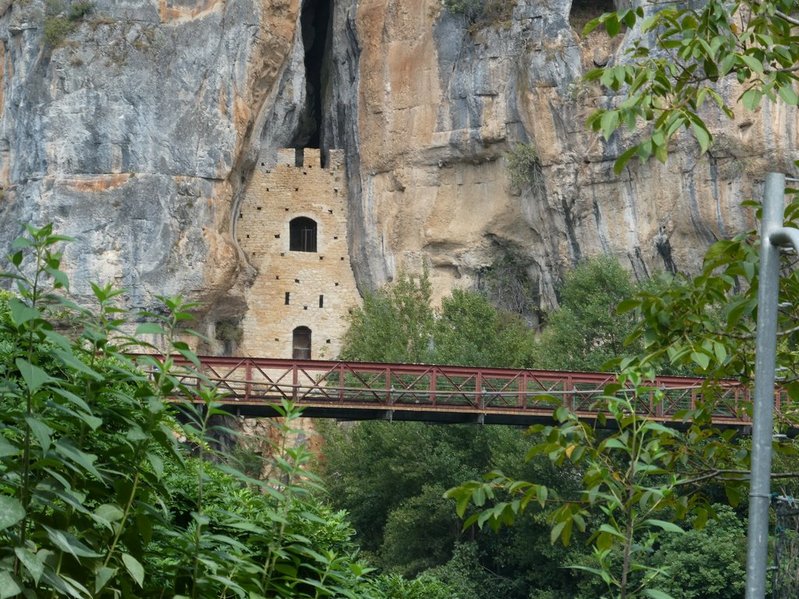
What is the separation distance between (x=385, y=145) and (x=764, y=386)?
29587 mm

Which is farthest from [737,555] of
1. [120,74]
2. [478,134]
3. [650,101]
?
[650,101]

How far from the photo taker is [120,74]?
105ft

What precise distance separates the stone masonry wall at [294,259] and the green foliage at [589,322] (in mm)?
6624

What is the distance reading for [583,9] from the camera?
33.4 metres

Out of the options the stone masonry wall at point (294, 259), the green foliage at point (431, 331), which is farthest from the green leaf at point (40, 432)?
the stone masonry wall at point (294, 259)

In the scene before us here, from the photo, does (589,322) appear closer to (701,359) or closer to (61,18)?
(61,18)

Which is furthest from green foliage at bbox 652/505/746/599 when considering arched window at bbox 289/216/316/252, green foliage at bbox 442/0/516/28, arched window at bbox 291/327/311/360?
arched window at bbox 289/216/316/252

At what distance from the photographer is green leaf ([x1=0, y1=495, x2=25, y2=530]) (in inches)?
179

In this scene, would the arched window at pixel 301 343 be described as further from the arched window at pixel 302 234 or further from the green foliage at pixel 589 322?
the green foliage at pixel 589 322

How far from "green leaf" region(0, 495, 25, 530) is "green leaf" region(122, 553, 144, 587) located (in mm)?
540

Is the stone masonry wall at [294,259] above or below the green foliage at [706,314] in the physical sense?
above

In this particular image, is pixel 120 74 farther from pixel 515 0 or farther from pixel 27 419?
pixel 27 419

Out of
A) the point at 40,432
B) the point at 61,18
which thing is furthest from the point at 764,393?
the point at 61,18

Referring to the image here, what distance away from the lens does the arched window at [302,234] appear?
36.1 meters
